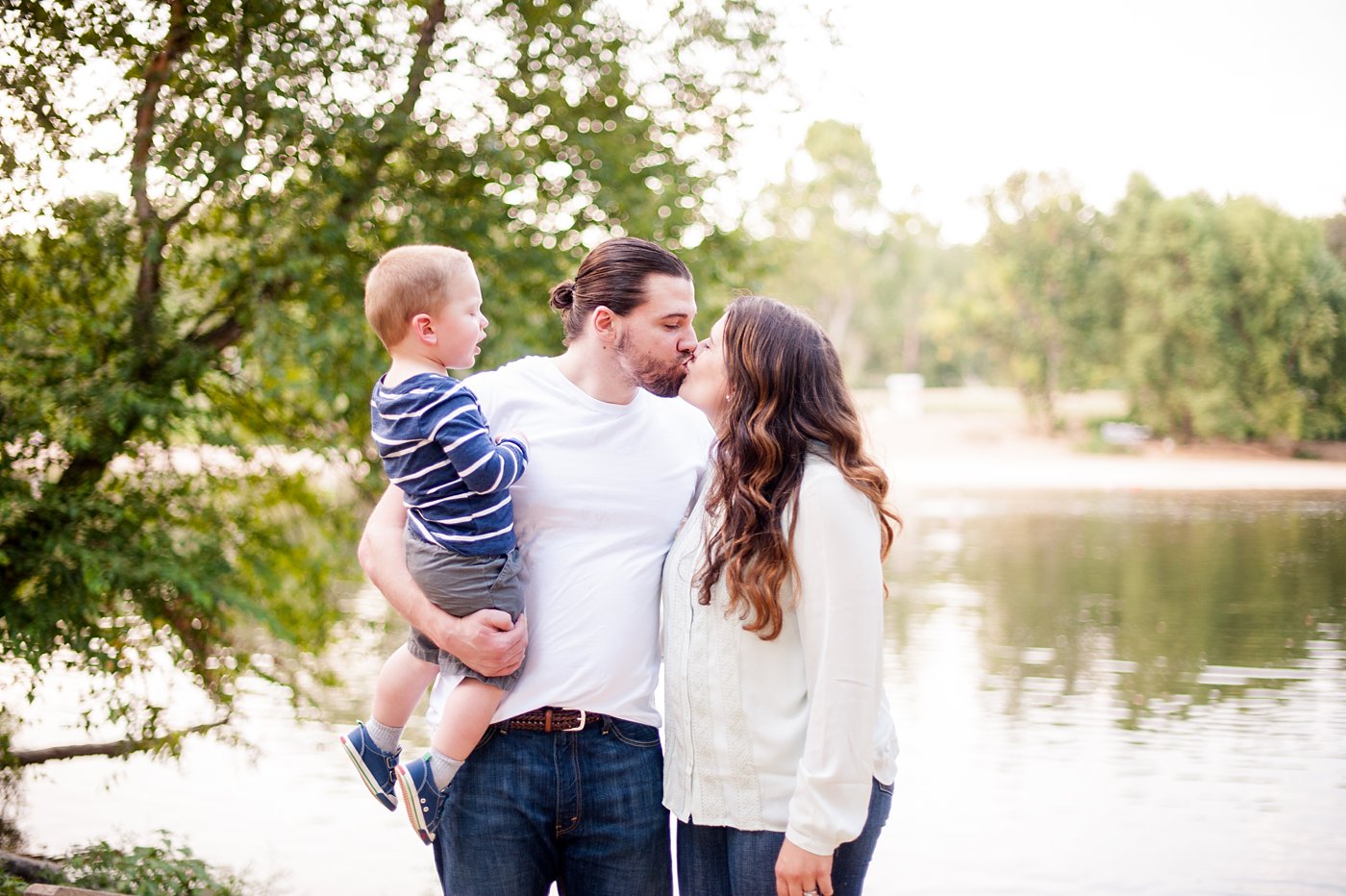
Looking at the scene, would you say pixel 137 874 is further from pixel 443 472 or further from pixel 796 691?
pixel 796 691

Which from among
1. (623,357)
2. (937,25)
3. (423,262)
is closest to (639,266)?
(623,357)

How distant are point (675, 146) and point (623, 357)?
15.3 ft

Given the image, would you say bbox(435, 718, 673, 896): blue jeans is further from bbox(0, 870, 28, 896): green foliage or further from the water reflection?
the water reflection

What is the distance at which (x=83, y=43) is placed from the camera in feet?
15.0

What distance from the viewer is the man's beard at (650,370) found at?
191 cm

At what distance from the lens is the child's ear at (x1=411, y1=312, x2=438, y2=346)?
6.50 feet

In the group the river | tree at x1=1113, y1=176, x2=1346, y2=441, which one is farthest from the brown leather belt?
tree at x1=1113, y1=176, x2=1346, y2=441

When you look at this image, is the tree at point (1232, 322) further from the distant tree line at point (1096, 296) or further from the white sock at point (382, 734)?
the white sock at point (382, 734)

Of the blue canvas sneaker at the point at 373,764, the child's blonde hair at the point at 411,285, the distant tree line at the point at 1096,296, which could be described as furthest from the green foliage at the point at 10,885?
the distant tree line at the point at 1096,296

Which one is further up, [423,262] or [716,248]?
[716,248]

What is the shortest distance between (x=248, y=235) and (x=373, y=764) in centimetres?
376

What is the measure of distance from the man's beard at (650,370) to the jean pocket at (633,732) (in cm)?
53

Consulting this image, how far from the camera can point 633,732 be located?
6.25ft

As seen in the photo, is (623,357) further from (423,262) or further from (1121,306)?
(1121,306)
